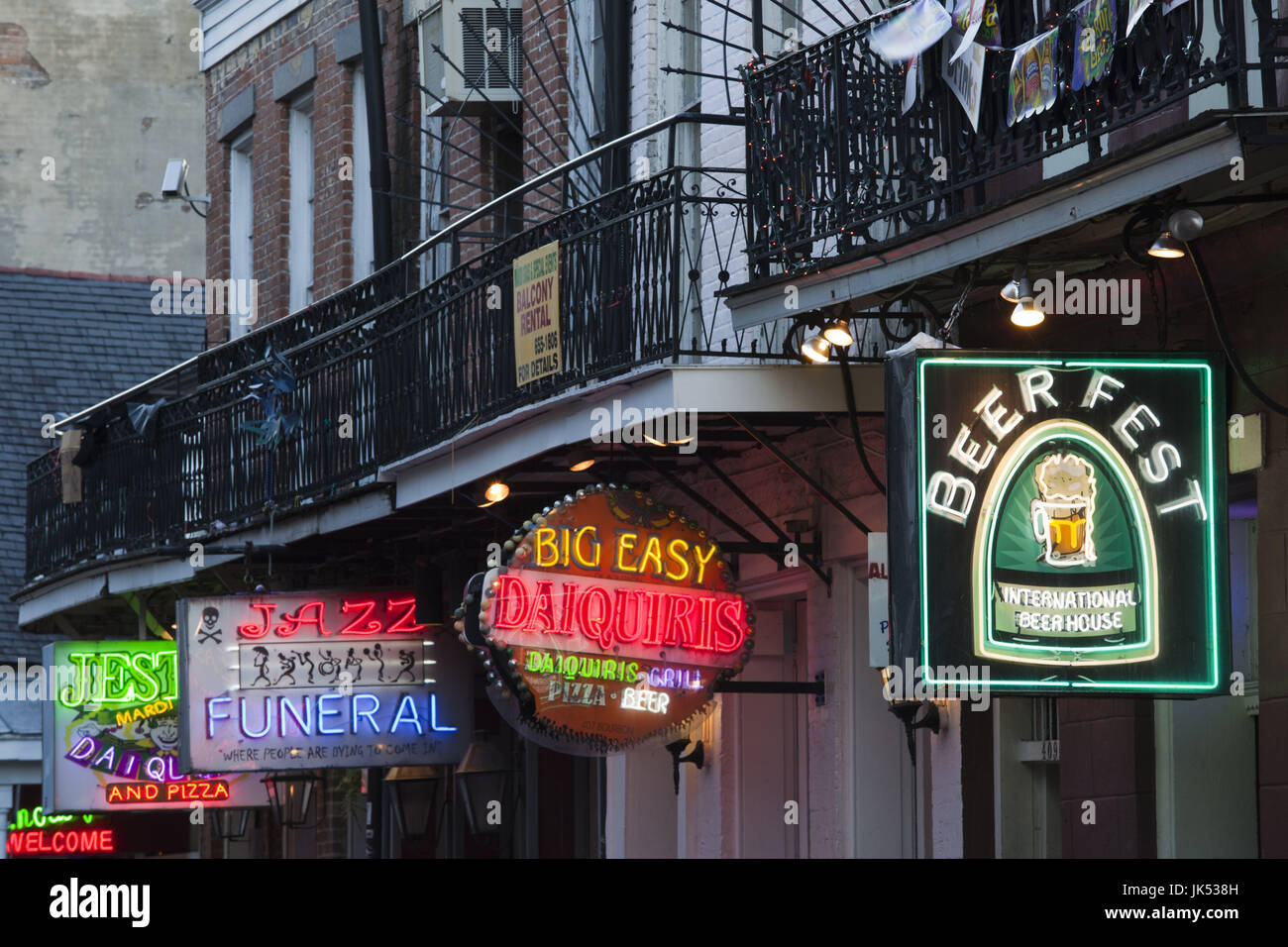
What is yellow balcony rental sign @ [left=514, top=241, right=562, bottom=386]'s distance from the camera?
13.5 meters

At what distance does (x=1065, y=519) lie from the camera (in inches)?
388

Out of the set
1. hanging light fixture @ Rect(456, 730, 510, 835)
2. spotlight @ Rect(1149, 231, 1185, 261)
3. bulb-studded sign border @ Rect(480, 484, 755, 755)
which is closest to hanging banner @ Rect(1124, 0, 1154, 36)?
spotlight @ Rect(1149, 231, 1185, 261)

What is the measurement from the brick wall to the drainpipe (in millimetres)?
522

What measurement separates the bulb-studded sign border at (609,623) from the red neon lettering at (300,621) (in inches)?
161

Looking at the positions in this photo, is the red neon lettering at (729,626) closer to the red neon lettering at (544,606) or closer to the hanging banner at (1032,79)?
the red neon lettering at (544,606)

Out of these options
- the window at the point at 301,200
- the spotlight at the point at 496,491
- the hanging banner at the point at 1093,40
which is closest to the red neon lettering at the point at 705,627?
the spotlight at the point at 496,491

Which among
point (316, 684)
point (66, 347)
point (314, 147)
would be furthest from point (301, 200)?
point (66, 347)

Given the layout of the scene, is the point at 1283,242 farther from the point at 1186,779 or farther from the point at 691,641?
the point at 691,641

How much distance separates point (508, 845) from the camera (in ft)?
59.8

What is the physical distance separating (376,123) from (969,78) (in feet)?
28.8

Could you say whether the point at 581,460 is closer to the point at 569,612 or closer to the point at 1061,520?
the point at 569,612

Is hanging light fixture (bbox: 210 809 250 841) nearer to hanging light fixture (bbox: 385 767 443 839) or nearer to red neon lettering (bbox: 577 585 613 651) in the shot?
hanging light fixture (bbox: 385 767 443 839)

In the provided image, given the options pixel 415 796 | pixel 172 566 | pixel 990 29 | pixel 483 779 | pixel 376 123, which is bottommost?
pixel 415 796
